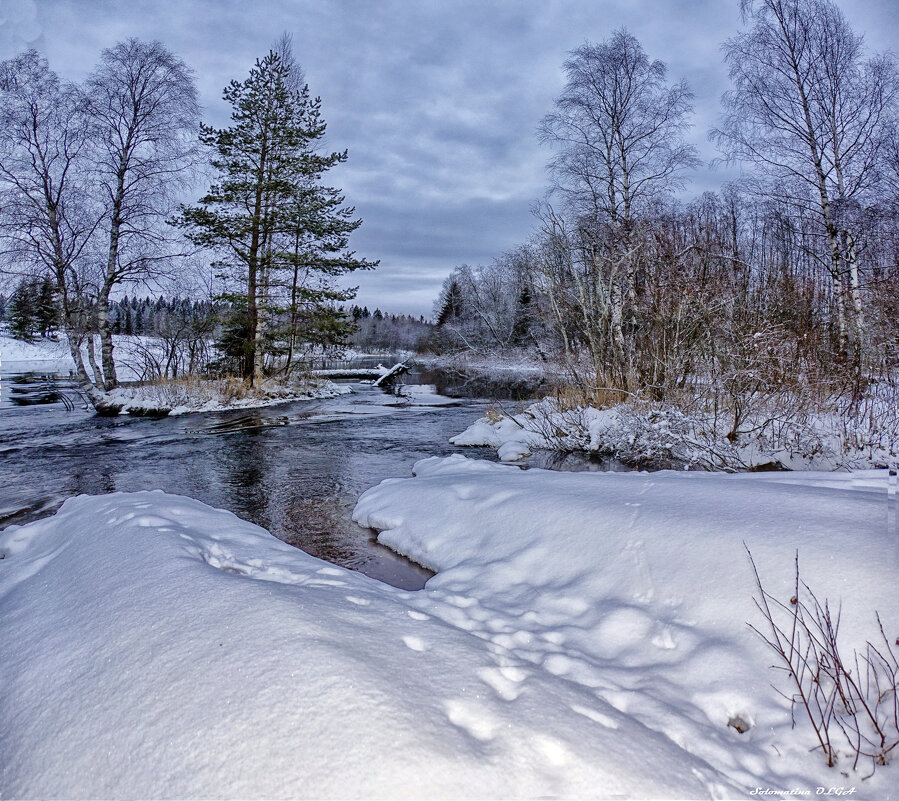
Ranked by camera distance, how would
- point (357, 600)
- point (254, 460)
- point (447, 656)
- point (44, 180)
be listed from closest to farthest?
point (447, 656), point (357, 600), point (254, 460), point (44, 180)

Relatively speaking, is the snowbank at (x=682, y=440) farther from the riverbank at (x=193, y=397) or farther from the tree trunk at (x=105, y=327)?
the tree trunk at (x=105, y=327)

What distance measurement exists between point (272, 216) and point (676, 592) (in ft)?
51.4

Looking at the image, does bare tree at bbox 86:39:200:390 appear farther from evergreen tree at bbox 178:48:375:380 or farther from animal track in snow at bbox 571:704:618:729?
animal track in snow at bbox 571:704:618:729

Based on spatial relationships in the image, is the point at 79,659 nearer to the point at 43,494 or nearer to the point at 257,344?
the point at 43,494

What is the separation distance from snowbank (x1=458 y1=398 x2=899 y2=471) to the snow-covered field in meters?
2.17

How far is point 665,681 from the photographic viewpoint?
7.00 ft

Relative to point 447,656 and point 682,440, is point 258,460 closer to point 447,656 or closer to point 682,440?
point 682,440

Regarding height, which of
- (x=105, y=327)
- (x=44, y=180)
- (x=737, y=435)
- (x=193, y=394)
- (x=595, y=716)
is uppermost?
(x=44, y=180)

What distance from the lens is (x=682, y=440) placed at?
6191 mm

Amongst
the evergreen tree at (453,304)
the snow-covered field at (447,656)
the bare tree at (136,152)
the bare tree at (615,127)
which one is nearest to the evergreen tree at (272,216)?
the bare tree at (136,152)

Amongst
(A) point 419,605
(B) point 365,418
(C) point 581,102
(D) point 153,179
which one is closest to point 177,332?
(D) point 153,179

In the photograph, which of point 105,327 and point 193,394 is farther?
point 105,327

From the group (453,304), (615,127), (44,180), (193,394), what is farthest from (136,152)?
(453,304)

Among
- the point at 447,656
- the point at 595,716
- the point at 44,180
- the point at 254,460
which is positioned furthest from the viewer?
the point at 44,180
